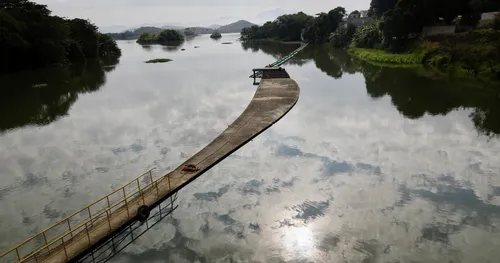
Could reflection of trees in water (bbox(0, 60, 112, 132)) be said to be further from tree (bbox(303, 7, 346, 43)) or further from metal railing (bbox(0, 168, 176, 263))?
tree (bbox(303, 7, 346, 43))

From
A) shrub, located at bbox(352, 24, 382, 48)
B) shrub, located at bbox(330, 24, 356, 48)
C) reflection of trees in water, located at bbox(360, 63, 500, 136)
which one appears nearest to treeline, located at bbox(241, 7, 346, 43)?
shrub, located at bbox(330, 24, 356, 48)

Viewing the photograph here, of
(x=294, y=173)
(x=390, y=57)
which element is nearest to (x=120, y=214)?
(x=294, y=173)

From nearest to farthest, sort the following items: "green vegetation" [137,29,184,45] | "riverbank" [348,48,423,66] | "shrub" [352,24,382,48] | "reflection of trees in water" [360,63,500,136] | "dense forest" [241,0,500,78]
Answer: "reflection of trees in water" [360,63,500,136], "dense forest" [241,0,500,78], "riverbank" [348,48,423,66], "shrub" [352,24,382,48], "green vegetation" [137,29,184,45]

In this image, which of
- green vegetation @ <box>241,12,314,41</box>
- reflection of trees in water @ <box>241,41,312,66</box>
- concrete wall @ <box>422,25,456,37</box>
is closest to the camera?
concrete wall @ <box>422,25,456,37</box>

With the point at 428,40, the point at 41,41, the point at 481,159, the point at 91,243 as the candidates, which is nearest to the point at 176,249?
the point at 91,243

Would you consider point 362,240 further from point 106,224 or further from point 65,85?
point 65,85

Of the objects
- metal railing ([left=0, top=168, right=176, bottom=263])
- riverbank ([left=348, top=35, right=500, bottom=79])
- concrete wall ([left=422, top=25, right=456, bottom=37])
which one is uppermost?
concrete wall ([left=422, top=25, right=456, bottom=37])
